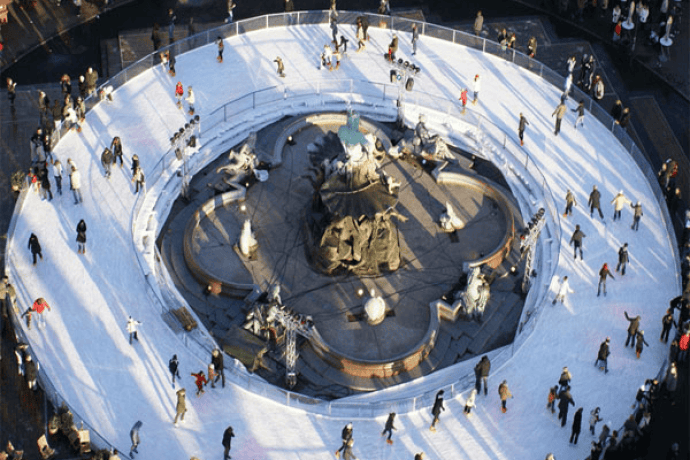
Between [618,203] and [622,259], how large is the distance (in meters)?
4.53

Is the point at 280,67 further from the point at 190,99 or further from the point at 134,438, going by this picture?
the point at 134,438

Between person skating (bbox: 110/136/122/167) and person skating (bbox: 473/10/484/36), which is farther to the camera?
person skating (bbox: 473/10/484/36)

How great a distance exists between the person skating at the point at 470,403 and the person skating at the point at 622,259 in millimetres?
12533

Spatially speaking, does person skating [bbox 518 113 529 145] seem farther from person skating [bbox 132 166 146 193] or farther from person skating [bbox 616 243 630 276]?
person skating [bbox 132 166 146 193]

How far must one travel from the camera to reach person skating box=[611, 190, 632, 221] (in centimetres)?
8195

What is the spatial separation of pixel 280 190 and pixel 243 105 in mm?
7650

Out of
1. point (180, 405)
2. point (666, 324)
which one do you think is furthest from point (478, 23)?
point (180, 405)

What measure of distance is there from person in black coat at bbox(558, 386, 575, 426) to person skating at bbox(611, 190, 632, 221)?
14.9 m

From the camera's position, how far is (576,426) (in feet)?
229

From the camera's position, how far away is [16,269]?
79.1 metres

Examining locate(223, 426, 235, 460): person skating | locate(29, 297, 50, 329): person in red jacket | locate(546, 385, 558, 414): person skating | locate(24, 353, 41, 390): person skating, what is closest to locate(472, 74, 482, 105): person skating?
locate(546, 385, 558, 414): person skating

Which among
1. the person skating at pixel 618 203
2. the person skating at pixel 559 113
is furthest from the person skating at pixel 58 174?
the person skating at pixel 618 203

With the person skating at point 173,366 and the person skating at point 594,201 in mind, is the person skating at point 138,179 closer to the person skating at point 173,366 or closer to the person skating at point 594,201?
the person skating at point 173,366

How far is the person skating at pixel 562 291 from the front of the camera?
77.4 meters
